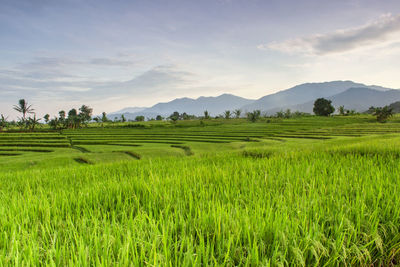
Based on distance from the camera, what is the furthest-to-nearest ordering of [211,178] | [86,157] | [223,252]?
[86,157]
[211,178]
[223,252]

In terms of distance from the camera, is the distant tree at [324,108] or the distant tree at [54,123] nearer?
the distant tree at [54,123]

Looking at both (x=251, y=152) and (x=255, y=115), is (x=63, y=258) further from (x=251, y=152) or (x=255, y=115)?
(x=255, y=115)

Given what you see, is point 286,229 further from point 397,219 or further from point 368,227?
point 397,219

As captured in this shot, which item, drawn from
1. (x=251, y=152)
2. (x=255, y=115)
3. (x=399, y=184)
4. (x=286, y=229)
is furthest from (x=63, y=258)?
(x=255, y=115)

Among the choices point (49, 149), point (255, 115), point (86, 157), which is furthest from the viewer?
point (255, 115)

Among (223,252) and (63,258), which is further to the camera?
(223,252)

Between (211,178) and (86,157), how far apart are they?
23327mm

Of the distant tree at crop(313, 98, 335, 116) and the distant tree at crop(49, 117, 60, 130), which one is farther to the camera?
the distant tree at crop(313, 98, 335, 116)

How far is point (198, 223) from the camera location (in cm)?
185

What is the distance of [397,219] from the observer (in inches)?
84.0

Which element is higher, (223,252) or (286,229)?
(286,229)

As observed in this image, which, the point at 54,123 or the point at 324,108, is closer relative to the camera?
the point at 54,123

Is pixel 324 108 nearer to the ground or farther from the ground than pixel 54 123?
farther from the ground

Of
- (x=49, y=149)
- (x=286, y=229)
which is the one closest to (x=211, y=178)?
(x=286, y=229)
